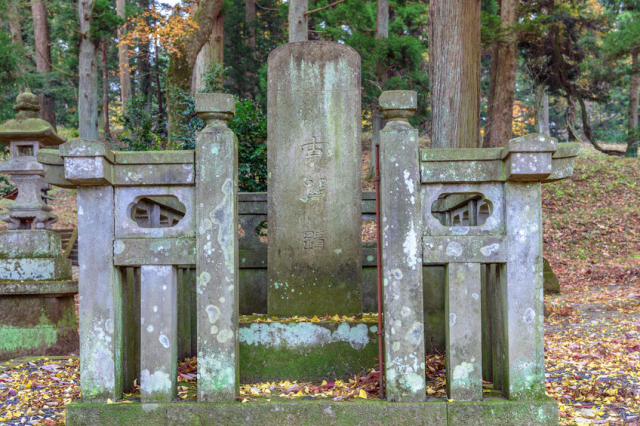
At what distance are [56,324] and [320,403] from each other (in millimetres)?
4094

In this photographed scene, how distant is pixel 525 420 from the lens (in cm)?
348

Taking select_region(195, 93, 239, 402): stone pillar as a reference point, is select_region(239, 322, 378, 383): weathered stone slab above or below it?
below

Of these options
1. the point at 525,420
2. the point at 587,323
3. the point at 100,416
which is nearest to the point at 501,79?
the point at 587,323

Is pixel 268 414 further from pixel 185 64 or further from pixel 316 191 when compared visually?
pixel 185 64

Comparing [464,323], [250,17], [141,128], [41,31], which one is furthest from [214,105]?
[41,31]

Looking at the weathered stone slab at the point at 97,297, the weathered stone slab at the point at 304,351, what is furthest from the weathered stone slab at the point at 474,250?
the weathered stone slab at the point at 97,297

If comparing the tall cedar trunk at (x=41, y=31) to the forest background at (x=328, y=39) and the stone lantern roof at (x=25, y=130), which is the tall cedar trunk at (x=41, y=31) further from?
the stone lantern roof at (x=25, y=130)

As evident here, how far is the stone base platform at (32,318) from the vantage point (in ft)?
20.0

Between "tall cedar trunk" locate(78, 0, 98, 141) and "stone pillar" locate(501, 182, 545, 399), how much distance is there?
49.7ft

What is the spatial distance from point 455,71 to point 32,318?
274 inches

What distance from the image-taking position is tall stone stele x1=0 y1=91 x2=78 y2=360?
611cm

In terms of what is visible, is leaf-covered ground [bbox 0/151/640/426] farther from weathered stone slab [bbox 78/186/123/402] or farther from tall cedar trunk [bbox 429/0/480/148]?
tall cedar trunk [bbox 429/0/480/148]

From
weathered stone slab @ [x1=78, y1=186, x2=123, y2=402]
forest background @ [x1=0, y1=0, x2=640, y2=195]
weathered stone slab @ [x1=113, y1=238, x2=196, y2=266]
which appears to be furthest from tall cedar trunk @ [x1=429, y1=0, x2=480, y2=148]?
weathered stone slab @ [x1=78, y1=186, x2=123, y2=402]

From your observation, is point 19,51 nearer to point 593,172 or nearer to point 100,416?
point 100,416
